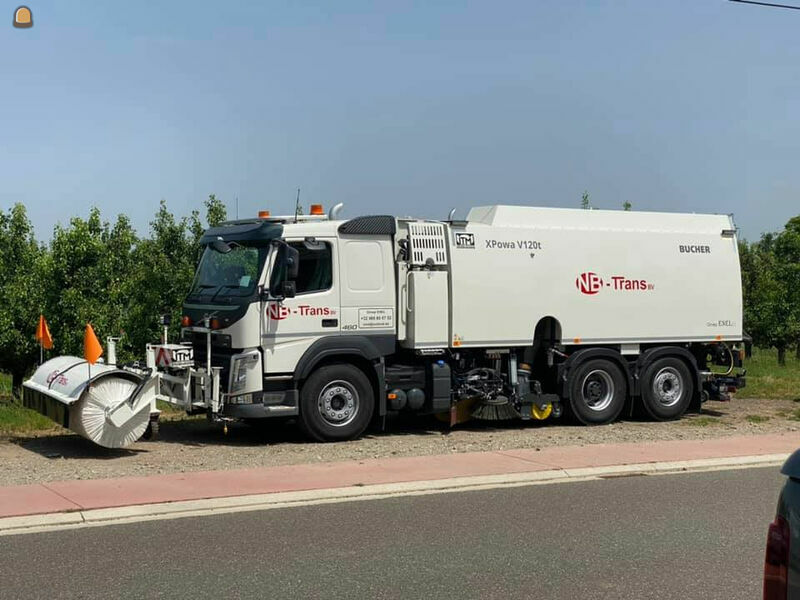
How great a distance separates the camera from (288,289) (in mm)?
12477

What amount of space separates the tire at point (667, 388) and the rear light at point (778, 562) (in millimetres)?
12384

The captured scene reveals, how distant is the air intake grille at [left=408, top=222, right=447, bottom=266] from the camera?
538 inches

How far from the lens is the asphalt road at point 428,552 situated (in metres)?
6.12

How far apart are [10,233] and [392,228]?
3096 centimetres

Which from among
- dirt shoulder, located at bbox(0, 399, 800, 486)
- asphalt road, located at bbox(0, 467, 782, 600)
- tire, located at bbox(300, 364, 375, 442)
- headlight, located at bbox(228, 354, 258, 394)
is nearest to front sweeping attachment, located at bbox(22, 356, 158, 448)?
dirt shoulder, located at bbox(0, 399, 800, 486)

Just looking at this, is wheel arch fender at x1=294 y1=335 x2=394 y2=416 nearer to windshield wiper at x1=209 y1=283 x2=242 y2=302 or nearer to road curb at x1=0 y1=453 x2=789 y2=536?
windshield wiper at x1=209 y1=283 x2=242 y2=302

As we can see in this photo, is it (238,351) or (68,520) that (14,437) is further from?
(68,520)

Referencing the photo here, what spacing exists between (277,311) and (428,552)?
608 cm

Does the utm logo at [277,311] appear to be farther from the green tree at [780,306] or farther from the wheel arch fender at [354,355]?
the green tree at [780,306]

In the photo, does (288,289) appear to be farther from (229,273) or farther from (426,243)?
(426,243)

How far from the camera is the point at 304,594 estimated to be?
598 centimetres

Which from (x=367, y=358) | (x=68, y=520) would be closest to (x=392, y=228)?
(x=367, y=358)

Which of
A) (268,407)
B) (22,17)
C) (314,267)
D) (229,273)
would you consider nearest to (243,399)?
(268,407)

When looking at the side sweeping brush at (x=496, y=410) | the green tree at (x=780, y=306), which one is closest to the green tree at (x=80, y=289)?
the side sweeping brush at (x=496, y=410)
